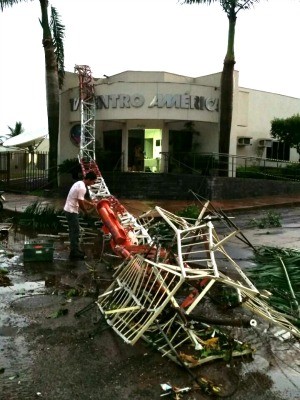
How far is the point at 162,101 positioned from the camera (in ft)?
64.4

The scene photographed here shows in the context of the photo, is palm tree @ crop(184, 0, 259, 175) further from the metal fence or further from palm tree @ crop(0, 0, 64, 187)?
palm tree @ crop(0, 0, 64, 187)

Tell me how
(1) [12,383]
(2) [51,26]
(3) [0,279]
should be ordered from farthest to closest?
(2) [51,26]
(3) [0,279]
(1) [12,383]

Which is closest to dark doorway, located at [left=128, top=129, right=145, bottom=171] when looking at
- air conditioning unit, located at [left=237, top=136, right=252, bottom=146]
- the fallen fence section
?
air conditioning unit, located at [left=237, top=136, right=252, bottom=146]

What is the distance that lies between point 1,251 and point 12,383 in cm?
546

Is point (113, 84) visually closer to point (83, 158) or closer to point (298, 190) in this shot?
point (83, 158)

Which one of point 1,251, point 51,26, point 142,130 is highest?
point 51,26

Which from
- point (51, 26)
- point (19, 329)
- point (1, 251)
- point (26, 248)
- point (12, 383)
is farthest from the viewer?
point (51, 26)

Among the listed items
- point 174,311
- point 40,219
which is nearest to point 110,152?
point 40,219

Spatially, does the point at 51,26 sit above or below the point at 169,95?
above

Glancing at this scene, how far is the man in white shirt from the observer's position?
7891mm

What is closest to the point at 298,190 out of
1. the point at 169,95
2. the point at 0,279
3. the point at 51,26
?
the point at 169,95

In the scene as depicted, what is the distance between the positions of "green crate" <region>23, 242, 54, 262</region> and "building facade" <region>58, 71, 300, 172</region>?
1302 cm

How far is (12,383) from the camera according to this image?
140 inches

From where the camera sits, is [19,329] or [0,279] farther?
[0,279]
